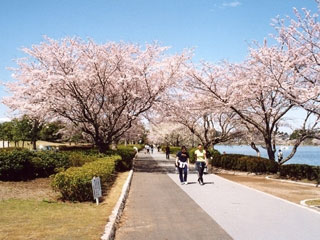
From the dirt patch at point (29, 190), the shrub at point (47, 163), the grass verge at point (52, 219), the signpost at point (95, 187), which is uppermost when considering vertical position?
the shrub at point (47, 163)

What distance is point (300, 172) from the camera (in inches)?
737

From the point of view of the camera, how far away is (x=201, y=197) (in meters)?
12.1

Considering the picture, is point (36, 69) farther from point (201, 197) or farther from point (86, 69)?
point (201, 197)

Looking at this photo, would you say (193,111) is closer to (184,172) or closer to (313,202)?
(184,172)

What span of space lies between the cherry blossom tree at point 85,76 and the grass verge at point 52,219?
1099 centimetres

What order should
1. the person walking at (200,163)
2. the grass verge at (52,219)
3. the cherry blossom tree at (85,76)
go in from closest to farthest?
the grass verge at (52,219), the person walking at (200,163), the cherry blossom tree at (85,76)

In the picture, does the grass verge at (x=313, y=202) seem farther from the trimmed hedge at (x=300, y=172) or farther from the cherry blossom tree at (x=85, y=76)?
the cherry blossom tree at (x=85, y=76)

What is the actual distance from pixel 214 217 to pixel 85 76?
549 inches

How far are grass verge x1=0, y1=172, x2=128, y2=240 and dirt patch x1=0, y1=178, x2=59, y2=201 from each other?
0.82 m

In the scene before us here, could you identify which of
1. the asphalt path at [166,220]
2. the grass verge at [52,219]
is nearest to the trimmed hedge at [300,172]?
the asphalt path at [166,220]

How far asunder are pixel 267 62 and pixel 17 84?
15.6m

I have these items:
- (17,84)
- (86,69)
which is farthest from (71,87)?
(17,84)

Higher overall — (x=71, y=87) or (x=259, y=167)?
(x=71, y=87)

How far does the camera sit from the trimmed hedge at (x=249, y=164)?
21531mm
